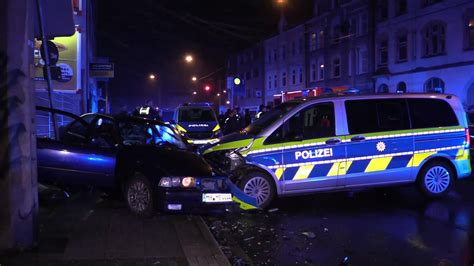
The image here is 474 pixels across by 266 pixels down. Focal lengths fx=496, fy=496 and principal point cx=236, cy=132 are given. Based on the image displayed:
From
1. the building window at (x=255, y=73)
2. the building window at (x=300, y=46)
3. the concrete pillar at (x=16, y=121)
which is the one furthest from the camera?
the building window at (x=255, y=73)

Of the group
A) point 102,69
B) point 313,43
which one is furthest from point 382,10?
point 102,69

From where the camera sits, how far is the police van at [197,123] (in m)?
16.3

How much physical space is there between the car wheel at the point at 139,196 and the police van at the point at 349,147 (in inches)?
66.1

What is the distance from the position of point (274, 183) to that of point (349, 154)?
4.73 feet

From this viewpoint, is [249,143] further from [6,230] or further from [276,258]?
[6,230]

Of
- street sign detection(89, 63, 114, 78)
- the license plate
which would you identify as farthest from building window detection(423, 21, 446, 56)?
the license plate

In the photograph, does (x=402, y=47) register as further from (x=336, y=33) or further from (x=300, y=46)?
(x=300, y=46)

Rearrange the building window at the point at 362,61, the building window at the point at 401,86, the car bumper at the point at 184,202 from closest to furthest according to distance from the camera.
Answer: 1. the car bumper at the point at 184,202
2. the building window at the point at 401,86
3. the building window at the point at 362,61

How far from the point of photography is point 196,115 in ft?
57.1

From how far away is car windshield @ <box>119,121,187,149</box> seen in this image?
332 inches

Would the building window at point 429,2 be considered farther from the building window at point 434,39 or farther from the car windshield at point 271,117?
the car windshield at point 271,117

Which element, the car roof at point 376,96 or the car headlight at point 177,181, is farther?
the car roof at point 376,96

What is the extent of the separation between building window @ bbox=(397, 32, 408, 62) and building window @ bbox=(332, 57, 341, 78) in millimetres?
7986

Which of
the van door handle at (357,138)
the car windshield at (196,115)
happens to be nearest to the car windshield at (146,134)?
the van door handle at (357,138)
